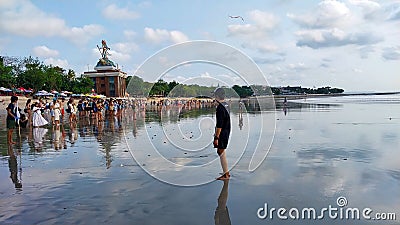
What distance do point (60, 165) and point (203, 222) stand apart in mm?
5059

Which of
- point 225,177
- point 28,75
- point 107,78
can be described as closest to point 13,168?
point 225,177

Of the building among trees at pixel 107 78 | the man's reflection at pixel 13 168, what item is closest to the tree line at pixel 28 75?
the building among trees at pixel 107 78

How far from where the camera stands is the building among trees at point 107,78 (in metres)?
106

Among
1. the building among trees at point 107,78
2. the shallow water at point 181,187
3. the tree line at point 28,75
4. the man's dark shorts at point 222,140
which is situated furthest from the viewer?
the building among trees at point 107,78

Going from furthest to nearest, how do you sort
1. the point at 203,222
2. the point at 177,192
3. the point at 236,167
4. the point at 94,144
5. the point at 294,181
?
1. the point at 94,144
2. the point at 236,167
3. the point at 294,181
4. the point at 177,192
5. the point at 203,222

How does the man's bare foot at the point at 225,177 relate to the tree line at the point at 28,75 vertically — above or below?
below

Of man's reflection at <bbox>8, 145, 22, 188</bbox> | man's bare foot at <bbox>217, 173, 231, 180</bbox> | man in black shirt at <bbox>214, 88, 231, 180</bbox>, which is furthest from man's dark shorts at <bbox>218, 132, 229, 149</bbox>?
man's reflection at <bbox>8, 145, 22, 188</bbox>

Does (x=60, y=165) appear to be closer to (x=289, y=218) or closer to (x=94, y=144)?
(x=94, y=144)

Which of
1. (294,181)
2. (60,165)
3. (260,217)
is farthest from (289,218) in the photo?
(60,165)

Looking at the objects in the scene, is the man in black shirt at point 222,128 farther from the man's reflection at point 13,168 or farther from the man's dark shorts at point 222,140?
the man's reflection at point 13,168

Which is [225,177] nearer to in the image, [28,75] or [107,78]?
[28,75]

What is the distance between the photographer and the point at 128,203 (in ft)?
18.2

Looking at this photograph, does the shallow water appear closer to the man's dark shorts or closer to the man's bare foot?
the man's bare foot

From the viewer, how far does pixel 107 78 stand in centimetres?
10731
